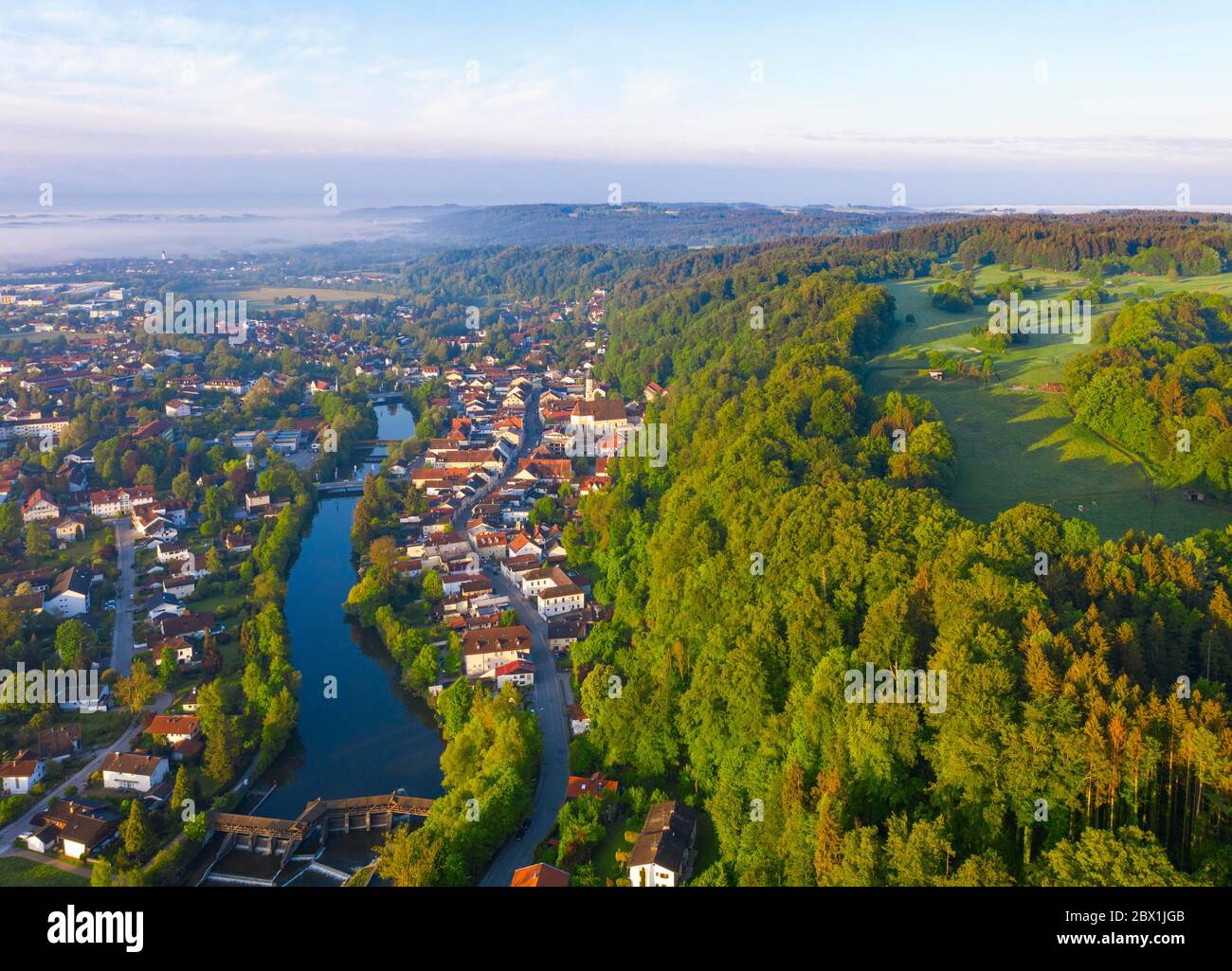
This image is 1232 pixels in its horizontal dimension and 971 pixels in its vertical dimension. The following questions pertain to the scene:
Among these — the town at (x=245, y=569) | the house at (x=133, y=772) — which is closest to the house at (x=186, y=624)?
the town at (x=245, y=569)

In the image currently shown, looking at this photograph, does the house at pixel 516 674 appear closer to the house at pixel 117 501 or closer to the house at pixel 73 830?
the house at pixel 73 830

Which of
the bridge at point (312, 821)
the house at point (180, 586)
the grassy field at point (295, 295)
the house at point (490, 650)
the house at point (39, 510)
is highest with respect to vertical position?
Answer: the grassy field at point (295, 295)

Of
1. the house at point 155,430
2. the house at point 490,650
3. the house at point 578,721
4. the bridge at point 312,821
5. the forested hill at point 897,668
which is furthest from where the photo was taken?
the house at point 155,430

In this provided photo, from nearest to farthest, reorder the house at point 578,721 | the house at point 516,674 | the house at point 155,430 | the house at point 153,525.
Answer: the house at point 578,721
the house at point 516,674
the house at point 153,525
the house at point 155,430

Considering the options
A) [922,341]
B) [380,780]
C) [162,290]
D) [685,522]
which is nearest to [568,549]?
[685,522]

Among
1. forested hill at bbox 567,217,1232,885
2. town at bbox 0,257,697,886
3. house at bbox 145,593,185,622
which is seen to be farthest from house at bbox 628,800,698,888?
house at bbox 145,593,185,622

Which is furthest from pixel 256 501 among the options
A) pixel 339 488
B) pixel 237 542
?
pixel 339 488
